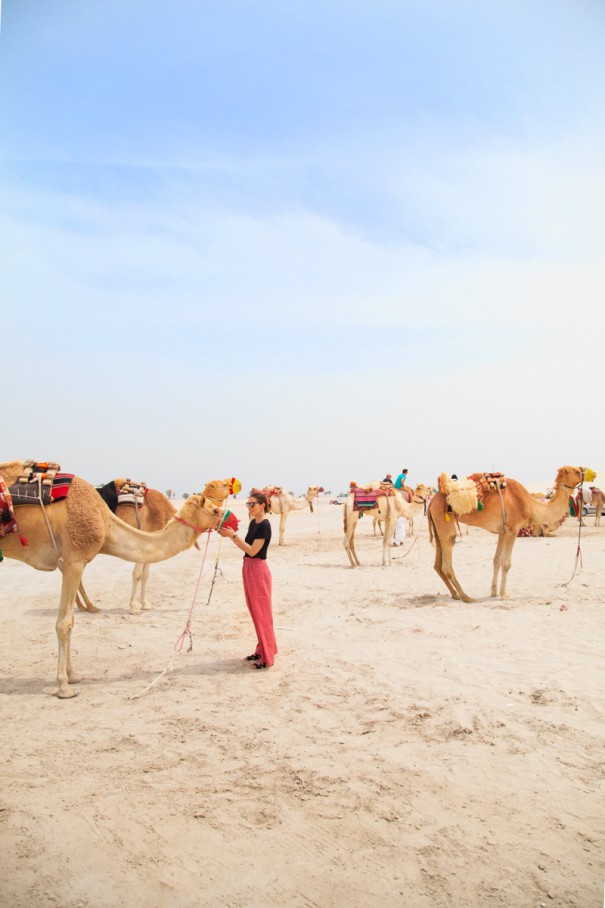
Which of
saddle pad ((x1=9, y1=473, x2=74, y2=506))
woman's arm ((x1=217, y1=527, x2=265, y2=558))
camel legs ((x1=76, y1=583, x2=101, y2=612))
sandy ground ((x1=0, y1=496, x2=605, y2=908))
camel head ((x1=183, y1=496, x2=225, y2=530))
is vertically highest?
saddle pad ((x1=9, y1=473, x2=74, y2=506))

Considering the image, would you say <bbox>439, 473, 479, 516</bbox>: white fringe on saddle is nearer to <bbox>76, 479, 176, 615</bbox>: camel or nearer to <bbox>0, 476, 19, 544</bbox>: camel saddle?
<bbox>76, 479, 176, 615</bbox>: camel

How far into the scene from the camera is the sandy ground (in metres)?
3.56

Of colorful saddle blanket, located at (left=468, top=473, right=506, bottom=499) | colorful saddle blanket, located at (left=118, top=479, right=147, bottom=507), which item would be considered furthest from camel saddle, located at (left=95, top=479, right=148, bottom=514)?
colorful saddle blanket, located at (left=468, top=473, right=506, bottom=499)

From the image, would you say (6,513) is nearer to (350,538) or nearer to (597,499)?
(350,538)

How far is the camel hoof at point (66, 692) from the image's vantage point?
6.51 meters

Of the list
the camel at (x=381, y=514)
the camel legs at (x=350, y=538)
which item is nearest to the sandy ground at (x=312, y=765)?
the camel legs at (x=350, y=538)

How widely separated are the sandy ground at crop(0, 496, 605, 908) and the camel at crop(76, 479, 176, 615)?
3.31ft

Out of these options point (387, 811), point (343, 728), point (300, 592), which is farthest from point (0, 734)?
point (300, 592)

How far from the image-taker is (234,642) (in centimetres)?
891

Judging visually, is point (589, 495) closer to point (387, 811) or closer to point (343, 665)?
point (343, 665)

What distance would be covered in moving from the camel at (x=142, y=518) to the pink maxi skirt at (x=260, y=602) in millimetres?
3899

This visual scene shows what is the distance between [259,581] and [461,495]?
5.12m

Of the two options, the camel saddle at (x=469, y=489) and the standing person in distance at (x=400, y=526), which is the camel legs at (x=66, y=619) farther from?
the standing person in distance at (x=400, y=526)

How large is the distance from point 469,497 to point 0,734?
825 cm
